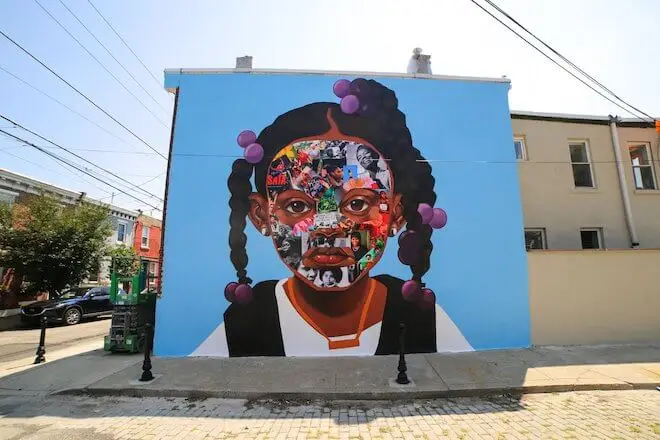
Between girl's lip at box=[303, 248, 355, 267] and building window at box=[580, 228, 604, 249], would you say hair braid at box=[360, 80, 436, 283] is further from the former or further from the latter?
building window at box=[580, 228, 604, 249]

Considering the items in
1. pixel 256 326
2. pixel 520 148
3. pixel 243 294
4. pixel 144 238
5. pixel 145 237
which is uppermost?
pixel 520 148

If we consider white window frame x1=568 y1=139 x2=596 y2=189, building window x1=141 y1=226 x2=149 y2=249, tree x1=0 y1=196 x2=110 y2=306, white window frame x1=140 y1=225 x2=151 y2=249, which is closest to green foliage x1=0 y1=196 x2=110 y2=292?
tree x1=0 y1=196 x2=110 y2=306

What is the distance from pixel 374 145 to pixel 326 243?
2795 millimetres

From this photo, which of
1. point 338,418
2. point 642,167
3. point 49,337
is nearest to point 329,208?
point 338,418

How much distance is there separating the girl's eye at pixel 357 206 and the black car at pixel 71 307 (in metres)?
12.1

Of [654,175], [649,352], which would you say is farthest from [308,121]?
[654,175]

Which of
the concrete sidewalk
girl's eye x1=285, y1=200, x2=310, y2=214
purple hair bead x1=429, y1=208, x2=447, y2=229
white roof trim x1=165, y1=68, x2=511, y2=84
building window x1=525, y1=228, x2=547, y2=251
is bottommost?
the concrete sidewalk

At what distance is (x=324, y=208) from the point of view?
28.5 ft

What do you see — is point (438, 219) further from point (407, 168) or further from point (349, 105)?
point (349, 105)

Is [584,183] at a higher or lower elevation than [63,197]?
lower

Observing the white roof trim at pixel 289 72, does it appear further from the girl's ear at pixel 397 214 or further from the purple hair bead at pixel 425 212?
the purple hair bead at pixel 425 212

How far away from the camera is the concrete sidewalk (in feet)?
19.9

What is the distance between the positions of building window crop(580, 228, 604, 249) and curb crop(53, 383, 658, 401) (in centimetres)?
592

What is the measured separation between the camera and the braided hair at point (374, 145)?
28.4 ft
